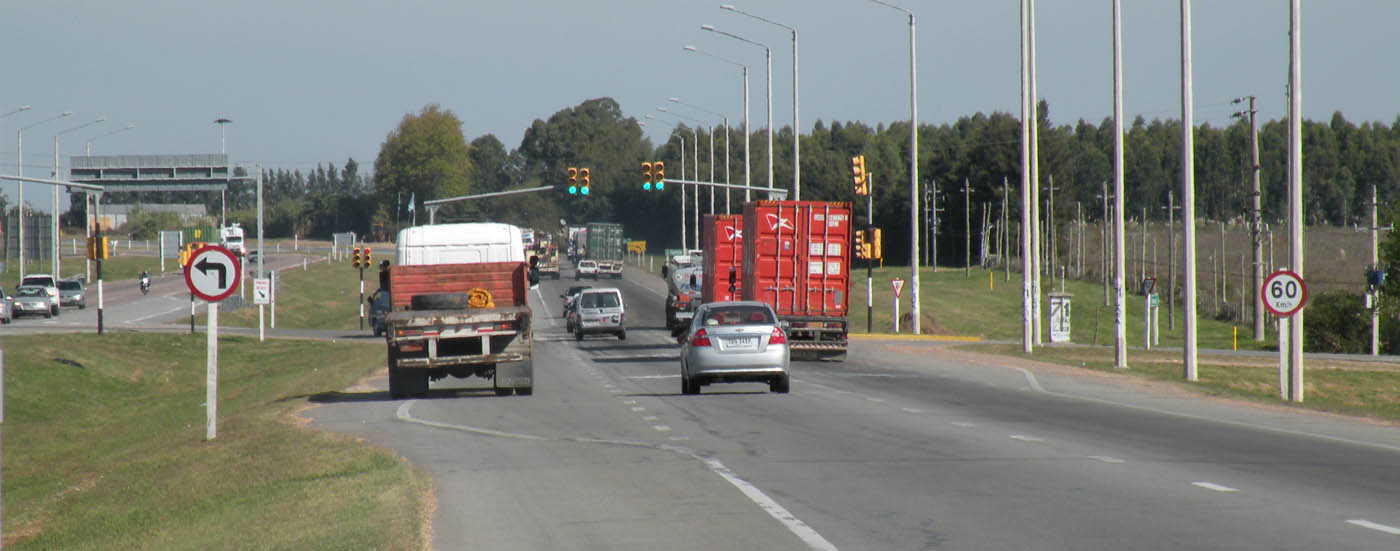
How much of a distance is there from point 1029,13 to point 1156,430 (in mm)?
26972

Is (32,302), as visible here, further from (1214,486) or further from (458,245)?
(1214,486)

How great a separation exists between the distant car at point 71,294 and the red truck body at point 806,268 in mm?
48893

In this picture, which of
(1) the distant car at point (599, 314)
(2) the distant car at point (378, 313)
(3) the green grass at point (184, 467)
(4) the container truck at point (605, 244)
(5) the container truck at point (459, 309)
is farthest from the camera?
(4) the container truck at point (605, 244)

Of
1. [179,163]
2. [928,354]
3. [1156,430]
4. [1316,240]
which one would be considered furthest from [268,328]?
[1316,240]

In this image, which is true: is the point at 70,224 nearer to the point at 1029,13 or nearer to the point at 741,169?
the point at 741,169

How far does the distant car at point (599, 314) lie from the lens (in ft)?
176

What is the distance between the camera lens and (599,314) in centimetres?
5384

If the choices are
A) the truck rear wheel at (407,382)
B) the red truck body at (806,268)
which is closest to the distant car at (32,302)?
the red truck body at (806,268)

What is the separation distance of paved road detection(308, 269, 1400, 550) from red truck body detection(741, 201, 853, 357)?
9.54 m

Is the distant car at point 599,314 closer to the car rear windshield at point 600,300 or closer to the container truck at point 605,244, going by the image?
the car rear windshield at point 600,300

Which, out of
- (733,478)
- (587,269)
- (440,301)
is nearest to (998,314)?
(587,269)

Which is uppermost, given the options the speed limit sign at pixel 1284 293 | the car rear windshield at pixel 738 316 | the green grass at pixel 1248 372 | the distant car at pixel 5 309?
the speed limit sign at pixel 1284 293

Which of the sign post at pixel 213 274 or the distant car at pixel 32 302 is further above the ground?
the sign post at pixel 213 274

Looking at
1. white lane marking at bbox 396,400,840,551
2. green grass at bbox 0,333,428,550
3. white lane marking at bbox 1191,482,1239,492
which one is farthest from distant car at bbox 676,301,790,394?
white lane marking at bbox 1191,482,1239,492
